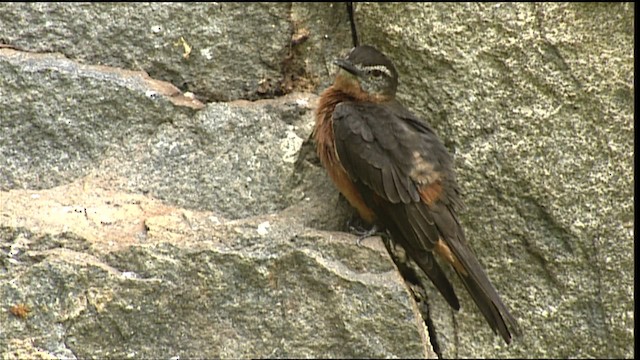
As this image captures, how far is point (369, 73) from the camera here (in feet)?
15.8

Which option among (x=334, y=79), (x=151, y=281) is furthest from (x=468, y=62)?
(x=151, y=281)

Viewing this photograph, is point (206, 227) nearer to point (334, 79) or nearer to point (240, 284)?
point (240, 284)

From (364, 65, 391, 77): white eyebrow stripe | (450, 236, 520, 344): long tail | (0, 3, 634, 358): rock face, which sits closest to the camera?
(0, 3, 634, 358): rock face

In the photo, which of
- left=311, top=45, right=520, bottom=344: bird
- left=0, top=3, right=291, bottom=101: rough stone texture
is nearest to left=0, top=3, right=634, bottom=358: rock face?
left=0, top=3, right=291, bottom=101: rough stone texture

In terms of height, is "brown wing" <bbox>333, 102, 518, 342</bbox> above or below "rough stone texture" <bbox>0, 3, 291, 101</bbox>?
below

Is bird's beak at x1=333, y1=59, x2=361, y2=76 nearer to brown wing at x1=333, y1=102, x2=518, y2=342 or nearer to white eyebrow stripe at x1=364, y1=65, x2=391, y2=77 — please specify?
white eyebrow stripe at x1=364, y1=65, x2=391, y2=77

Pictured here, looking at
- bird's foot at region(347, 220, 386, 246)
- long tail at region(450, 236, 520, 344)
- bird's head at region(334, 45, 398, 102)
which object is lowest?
long tail at region(450, 236, 520, 344)

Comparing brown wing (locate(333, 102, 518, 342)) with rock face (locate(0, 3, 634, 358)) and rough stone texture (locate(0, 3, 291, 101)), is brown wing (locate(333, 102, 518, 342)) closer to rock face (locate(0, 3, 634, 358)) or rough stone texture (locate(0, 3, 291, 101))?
rock face (locate(0, 3, 634, 358))

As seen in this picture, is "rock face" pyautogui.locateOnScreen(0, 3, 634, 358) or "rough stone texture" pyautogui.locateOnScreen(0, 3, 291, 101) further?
"rough stone texture" pyautogui.locateOnScreen(0, 3, 291, 101)

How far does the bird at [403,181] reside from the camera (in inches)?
184

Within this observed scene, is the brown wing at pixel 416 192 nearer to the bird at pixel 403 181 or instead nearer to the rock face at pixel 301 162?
the bird at pixel 403 181

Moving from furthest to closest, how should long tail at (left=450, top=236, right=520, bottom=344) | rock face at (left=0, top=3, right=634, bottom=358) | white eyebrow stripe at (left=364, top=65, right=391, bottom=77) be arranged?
white eyebrow stripe at (left=364, top=65, right=391, bottom=77) < long tail at (left=450, top=236, right=520, bottom=344) < rock face at (left=0, top=3, right=634, bottom=358)

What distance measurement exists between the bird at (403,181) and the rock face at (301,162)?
0.15 m

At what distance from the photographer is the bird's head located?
483 centimetres
